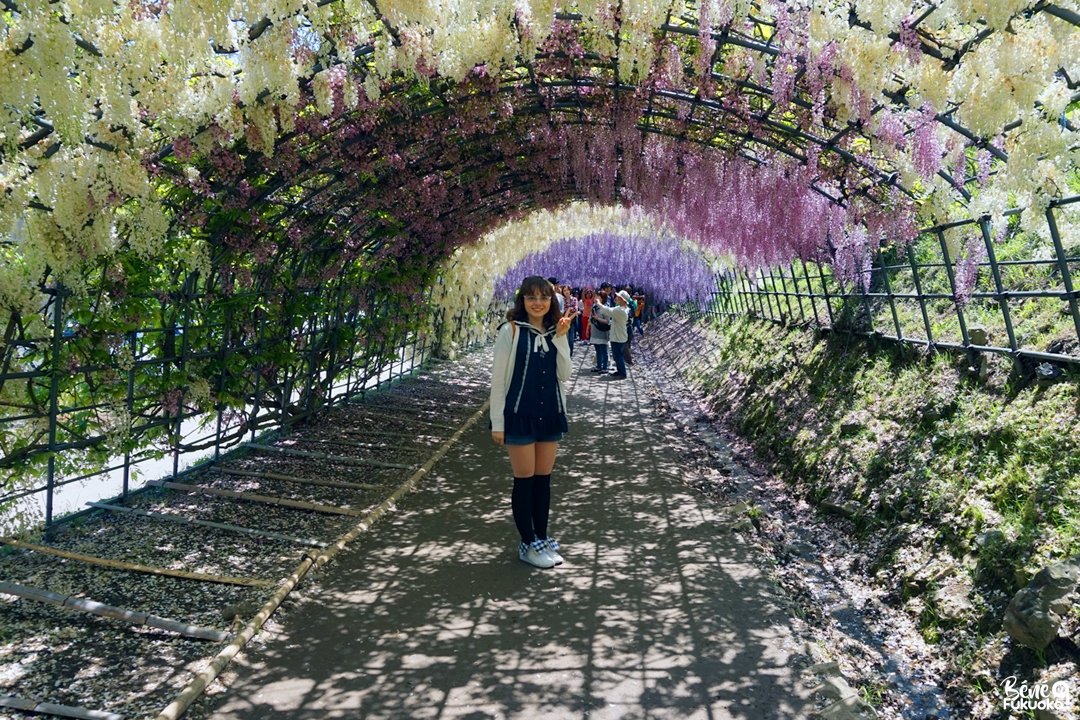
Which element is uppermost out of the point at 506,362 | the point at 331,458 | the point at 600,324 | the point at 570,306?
the point at 570,306

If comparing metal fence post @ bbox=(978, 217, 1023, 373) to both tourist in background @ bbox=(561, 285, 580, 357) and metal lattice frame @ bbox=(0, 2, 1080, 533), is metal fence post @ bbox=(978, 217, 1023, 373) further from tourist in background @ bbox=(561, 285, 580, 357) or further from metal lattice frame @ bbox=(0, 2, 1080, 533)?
tourist in background @ bbox=(561, 285, 580, 357)

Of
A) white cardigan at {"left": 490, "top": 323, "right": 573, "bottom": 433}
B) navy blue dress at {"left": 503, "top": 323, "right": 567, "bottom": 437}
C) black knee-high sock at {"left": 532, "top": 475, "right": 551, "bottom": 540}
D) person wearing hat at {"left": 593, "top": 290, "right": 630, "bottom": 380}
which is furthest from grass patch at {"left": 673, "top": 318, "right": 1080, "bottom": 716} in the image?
person wearing hat at {"left": 593, "top": 290, "right": 630, "bottom": 380}

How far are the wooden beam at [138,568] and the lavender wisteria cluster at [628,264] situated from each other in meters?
15.6

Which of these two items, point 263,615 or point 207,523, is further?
point 207,523

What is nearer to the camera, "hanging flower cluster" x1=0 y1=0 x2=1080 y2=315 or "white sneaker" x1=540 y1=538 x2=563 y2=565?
"hanging flower cluster" x1=0 y1=0 x2=1080 y2=315

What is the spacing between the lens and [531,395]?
14.0 feet

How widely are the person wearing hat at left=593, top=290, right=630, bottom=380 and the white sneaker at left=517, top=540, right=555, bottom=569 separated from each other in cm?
872

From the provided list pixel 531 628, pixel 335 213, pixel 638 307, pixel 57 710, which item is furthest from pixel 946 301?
pixel 638 307

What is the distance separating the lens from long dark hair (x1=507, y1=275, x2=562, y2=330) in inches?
172

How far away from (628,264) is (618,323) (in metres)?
12.3

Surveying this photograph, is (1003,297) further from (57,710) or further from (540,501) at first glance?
(57,710)

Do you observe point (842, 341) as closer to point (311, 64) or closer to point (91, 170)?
point (311, 64)

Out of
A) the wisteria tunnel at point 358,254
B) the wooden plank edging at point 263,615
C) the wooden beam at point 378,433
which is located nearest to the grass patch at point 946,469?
the wisteria tunnel at point 358,254

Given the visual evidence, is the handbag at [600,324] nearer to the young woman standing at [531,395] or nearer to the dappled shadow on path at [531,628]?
the dappled shadow on path at [531,628]
